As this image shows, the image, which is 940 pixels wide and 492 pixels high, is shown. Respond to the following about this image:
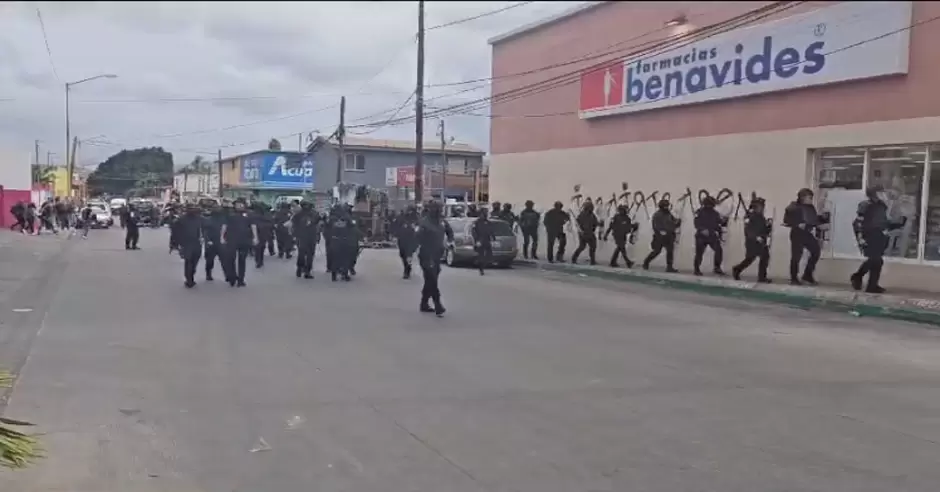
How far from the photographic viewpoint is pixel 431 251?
44.4ft

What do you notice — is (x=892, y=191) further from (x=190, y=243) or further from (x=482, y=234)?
(x=190, y=243)

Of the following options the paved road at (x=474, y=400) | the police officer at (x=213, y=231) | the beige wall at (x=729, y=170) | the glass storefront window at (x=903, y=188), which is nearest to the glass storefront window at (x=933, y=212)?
the glass storefront window at (x=903, y=188)

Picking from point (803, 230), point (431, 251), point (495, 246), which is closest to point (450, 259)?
point (495, 246)

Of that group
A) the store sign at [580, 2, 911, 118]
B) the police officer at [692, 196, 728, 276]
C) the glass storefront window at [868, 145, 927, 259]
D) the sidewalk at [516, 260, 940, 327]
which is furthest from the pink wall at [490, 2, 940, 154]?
the sidewalk at [516, 260, 940, 327]

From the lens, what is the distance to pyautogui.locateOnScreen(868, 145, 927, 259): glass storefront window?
16.3 metres

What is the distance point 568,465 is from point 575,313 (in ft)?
27.5

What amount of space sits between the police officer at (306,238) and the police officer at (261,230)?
1930 mm

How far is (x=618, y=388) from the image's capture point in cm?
846

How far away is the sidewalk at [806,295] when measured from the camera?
14172 mm

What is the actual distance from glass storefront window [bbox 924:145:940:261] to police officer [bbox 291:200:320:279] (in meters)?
12.0

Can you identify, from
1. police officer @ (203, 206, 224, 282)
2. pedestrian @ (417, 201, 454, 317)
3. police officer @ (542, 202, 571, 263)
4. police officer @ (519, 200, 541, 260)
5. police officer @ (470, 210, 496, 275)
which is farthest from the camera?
police officer @ (519, 200, 541, 260)

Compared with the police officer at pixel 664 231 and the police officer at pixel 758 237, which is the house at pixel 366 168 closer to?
the police officer at pixel 664 231

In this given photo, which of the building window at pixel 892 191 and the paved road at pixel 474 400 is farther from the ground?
the building window at pixel 892 191

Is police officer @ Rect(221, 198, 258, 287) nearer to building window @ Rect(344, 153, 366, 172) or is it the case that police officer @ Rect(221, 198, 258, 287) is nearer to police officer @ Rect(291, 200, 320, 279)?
police officer @ Rect(291, 200, 320, 279)
